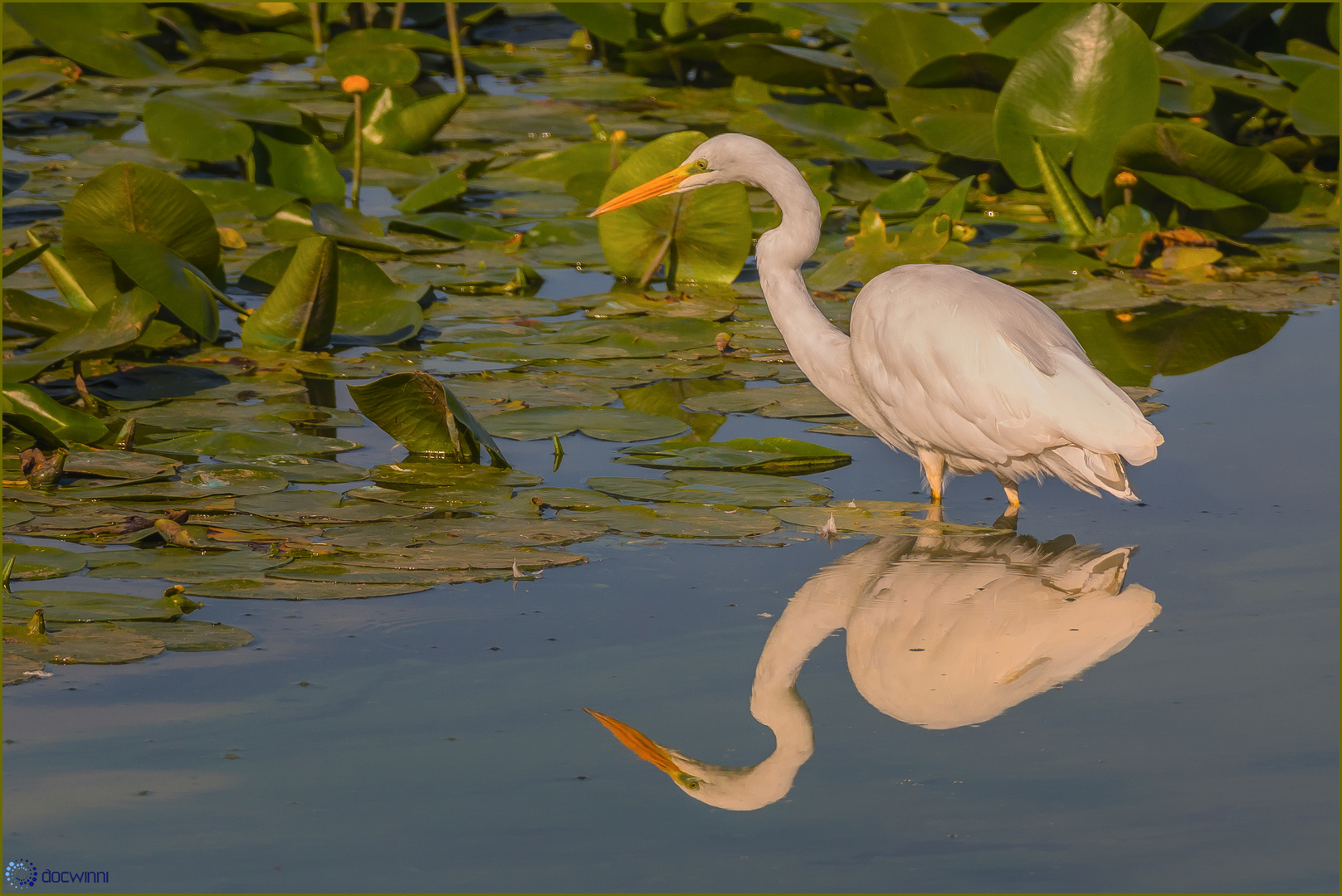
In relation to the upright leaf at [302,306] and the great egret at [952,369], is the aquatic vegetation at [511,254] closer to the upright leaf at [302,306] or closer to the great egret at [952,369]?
the upright leaf at [302,306]

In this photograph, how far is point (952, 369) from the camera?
3461mm

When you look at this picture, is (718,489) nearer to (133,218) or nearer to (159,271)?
(159,271)

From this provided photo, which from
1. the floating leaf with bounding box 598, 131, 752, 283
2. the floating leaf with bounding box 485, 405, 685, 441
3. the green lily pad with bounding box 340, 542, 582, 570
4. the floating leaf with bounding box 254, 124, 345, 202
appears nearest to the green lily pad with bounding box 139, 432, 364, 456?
the floating leaf with bounding box 485, 405, 685, 441

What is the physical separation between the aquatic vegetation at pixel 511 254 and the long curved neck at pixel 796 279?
0.28 metres

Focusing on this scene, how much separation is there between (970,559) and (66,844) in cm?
211

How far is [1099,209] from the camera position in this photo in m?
6.21

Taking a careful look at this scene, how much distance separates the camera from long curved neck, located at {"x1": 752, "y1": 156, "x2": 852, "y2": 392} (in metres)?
3.87

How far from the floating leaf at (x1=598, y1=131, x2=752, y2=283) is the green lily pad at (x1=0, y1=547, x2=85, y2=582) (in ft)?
8.71

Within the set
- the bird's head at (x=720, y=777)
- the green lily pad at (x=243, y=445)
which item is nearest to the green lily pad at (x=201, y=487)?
the green lily pad at (x=243, y=445)

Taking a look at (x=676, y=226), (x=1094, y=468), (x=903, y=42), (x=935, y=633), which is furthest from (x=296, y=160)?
(x=935, y=633)

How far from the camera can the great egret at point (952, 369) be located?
3.27 meters

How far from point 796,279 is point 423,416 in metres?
1.18

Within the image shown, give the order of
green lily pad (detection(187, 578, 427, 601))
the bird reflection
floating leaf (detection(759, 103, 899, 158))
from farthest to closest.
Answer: floating leaf (detection(759, 103, 899, 158)), green lily pad (detection(187, 578, 427, 601)), the bird reflection

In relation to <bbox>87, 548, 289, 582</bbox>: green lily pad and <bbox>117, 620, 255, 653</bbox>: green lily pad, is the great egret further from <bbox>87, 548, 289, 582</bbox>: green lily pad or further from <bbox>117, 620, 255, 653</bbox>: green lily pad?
<bbox>117, 620, 255, 653</bbox>: green lily pad
